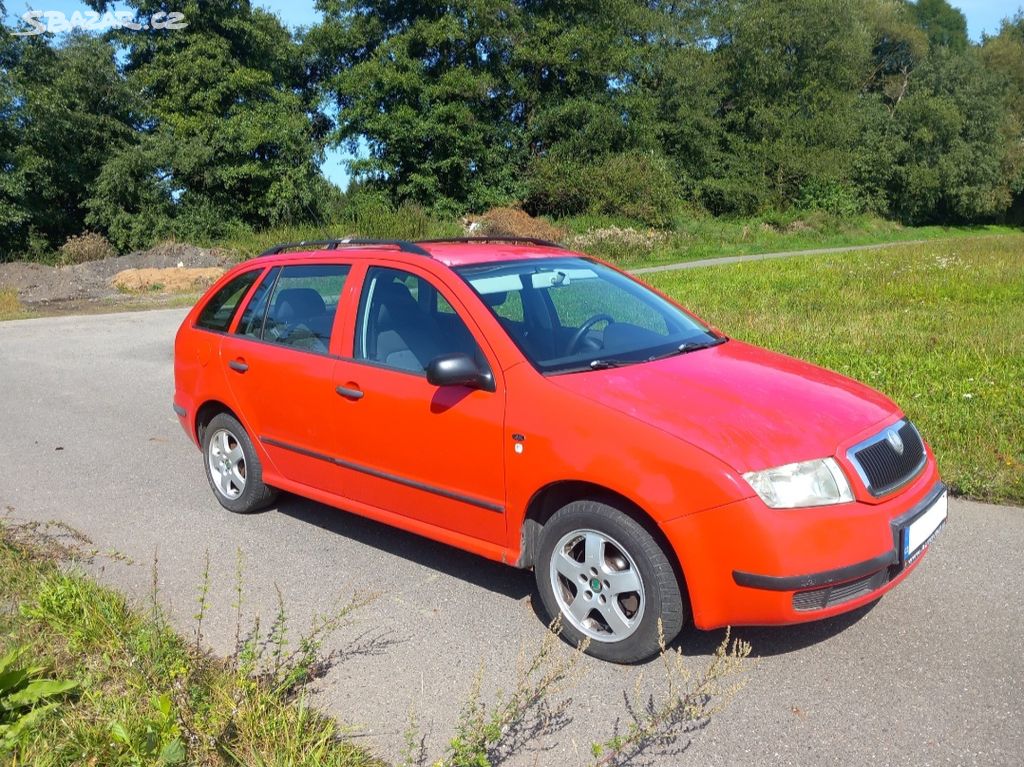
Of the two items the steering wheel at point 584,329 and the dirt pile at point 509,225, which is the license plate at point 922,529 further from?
the dirt pile at point 509,225

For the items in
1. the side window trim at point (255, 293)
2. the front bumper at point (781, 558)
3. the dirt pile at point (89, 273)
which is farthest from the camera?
the dirt pile at point (89, 273)

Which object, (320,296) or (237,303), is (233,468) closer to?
(237,303)

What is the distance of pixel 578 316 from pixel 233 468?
2541 mm

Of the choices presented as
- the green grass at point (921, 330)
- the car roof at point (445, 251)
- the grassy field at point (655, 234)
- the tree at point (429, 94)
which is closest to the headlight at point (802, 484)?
the car roof at point (445, 251)

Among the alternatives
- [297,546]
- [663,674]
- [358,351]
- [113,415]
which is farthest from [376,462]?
[113,415]

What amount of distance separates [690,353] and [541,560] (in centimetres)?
130

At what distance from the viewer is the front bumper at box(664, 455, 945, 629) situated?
342 centimetres

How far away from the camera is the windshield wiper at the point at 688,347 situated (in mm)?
4457

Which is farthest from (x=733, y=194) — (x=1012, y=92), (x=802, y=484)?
(x=802, y=484)

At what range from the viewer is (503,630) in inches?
165

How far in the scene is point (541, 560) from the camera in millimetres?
3996

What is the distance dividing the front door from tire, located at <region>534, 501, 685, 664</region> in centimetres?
36

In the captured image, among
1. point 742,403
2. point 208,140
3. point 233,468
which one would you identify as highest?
point 208,140

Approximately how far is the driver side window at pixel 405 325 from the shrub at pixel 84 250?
28.5 metres
